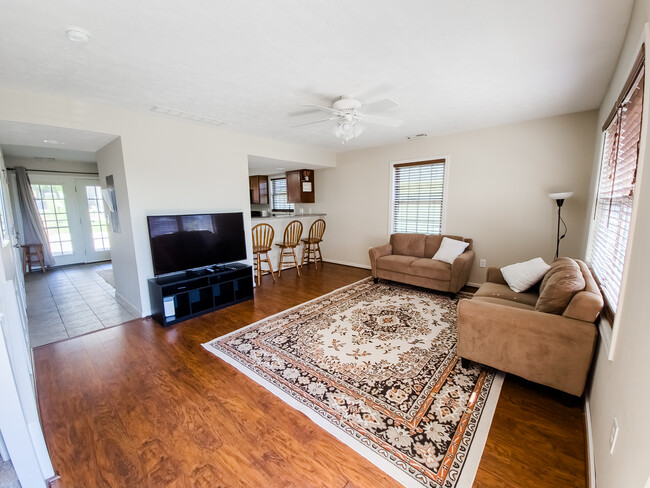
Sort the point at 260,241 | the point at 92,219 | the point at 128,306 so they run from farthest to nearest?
Result: 1. the point at 92,219
2. the point at 260,241
3. the point at 128,306

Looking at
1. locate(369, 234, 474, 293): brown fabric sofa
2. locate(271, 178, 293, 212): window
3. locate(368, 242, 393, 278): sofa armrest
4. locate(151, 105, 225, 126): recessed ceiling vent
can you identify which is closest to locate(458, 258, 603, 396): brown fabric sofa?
locate(369, 234, 474, 293): brown fabric sofa

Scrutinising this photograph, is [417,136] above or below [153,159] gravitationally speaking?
above

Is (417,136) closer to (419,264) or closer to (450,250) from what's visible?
(450,250)

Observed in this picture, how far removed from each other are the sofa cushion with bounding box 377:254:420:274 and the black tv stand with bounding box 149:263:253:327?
6.76 ft

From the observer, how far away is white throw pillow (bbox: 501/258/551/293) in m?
2.74

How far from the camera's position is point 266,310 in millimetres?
3496

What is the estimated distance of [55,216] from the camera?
19.7ft

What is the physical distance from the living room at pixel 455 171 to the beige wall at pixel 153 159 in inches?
0.4

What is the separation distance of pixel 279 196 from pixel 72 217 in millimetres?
4668

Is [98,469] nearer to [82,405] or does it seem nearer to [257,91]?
[82,405]

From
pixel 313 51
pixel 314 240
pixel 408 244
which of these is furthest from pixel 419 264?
pixel 313 51

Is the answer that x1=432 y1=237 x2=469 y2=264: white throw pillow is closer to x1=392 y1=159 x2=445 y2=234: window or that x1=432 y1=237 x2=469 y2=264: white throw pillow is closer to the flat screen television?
x1=392 y1=159 x2=445 y2=234: window

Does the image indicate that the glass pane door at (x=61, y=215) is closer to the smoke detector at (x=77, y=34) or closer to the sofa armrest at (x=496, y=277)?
the smoke detector at (x=77, y=34)

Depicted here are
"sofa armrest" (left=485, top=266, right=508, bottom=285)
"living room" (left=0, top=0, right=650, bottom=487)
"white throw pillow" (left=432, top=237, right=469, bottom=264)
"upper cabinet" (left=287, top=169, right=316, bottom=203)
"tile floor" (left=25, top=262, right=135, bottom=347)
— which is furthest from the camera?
"upper cabinet" (left=287, top=169, right=316, bottom=203)
